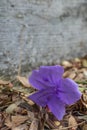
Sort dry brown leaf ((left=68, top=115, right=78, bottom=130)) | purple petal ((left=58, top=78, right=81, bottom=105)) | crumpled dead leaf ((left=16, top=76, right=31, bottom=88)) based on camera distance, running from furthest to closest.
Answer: crumpled dead leaf ((left=16, top=76, right=31, bottom=88)) < dry brown leaf ((left=68, top=115, right=78, bottom=130)) < purple petal ((left=58, top=78, right=81, bottom=105))

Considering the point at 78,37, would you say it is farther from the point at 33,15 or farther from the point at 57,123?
the point at 57,123

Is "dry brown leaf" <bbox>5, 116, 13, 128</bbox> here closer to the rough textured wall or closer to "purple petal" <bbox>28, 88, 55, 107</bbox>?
"purple petal" <bbox>28, 88, 55, 107</bbox>

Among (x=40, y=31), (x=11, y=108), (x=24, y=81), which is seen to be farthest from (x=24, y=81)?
(x=40, y=31)

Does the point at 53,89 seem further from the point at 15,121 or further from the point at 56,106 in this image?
the point at 15,121

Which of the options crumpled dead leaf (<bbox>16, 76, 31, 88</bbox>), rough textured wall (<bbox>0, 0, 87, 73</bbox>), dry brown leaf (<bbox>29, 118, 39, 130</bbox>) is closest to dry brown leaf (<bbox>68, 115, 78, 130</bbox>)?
dry brown leaf (<bbox>29, 118, 39, 130</bbox>)

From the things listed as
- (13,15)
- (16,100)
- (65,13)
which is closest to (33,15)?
(13,15)

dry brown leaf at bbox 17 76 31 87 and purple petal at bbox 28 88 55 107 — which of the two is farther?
dry brown leaf at bbox 17 76 31 87

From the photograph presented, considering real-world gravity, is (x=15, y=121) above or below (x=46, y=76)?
below
